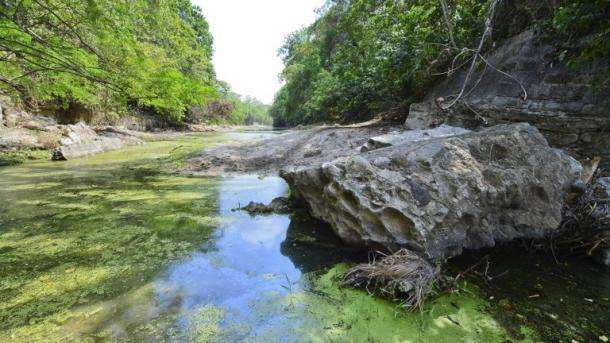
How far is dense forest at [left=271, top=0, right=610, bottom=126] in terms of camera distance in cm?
399

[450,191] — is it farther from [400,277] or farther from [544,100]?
[544,100]

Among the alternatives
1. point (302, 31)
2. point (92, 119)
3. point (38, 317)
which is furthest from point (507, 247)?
point (302, 31)

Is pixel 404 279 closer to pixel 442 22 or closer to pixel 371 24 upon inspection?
pixel 442 22

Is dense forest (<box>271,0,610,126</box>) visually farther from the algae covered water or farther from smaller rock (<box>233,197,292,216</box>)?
smaller rock (<box>233,197,292,216</box>)

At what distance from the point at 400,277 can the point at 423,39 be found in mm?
6161

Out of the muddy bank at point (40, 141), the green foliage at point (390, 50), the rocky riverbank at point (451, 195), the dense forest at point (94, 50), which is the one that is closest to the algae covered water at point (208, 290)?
the rocky riverbank at point (451, 195)

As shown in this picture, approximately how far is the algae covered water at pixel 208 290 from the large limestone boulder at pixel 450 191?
1.48 feet

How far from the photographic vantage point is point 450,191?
9.79 feet

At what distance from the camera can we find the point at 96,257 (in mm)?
3082

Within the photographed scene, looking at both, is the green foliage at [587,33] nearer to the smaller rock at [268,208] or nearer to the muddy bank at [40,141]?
the smaller rock at [268,208]

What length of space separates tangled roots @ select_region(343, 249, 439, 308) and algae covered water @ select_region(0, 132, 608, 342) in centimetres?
10

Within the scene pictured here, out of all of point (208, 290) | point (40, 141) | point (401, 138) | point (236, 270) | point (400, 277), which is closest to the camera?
point (400, 277)

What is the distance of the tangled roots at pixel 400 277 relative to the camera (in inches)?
92.2

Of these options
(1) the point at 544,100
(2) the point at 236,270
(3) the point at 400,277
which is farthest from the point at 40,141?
(1) the point at 544,100
